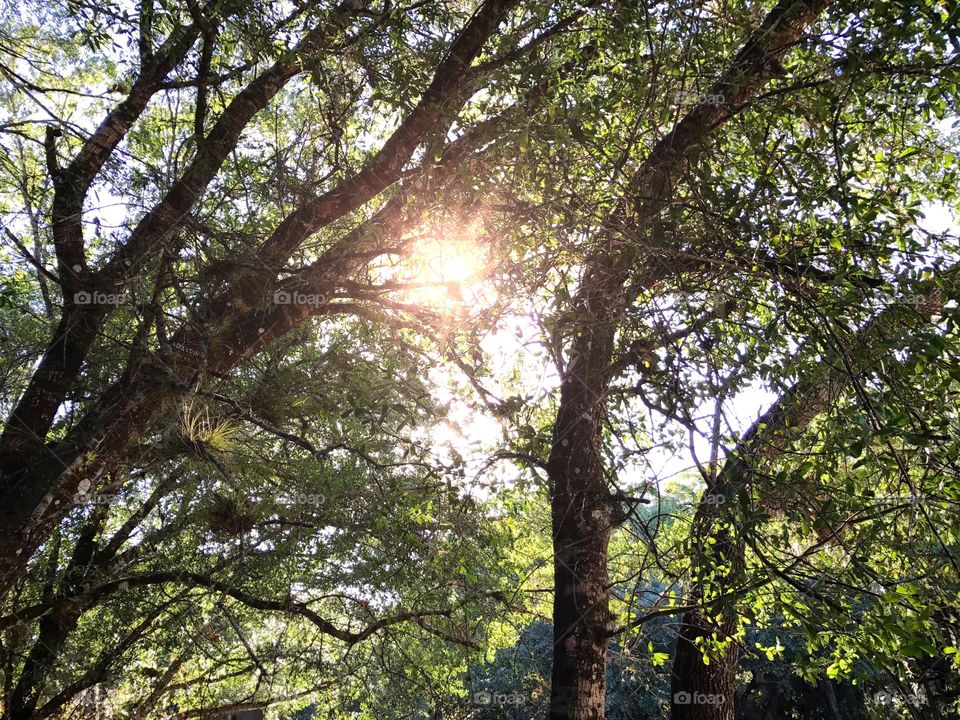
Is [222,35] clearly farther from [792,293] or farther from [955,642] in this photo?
[955,642]

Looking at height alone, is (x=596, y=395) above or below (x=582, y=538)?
above

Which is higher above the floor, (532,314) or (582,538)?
(532,314)

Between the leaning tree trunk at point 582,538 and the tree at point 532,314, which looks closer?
the tree at point 532,314

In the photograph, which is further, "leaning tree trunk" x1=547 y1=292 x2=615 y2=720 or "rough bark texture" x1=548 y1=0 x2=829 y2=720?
"leaning tree trunk" x1=547 y1=292 x2=615 y2=720

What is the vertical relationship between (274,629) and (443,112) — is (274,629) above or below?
below

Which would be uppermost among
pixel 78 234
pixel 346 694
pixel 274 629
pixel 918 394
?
pixel 78 234

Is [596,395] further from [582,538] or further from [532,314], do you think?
[582,538]

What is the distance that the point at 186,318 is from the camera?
4801 millimetres

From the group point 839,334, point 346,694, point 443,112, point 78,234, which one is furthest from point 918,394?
point 346,694

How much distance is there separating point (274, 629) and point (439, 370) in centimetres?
410

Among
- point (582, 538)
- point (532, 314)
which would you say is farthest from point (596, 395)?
point (582, 538)

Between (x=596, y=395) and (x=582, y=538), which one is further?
(x=582, y=538)

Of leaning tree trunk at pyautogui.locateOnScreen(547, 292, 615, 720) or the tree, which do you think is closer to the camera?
the tree

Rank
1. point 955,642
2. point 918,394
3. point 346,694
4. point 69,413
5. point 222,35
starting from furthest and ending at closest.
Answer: point 346,694
point 69,413
point 222,35
point 955,642
point 918,394
